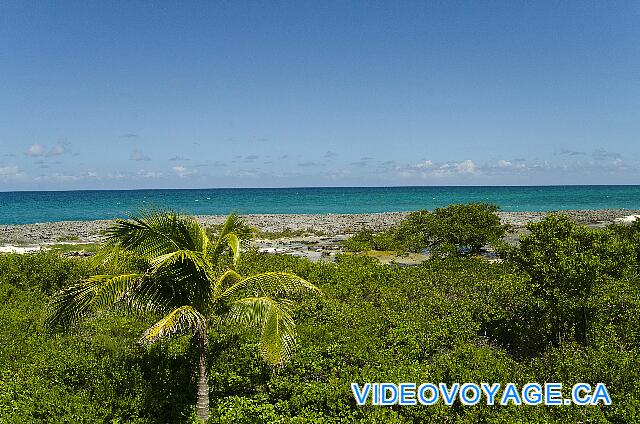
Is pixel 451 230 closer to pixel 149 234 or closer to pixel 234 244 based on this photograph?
pixel 234 244

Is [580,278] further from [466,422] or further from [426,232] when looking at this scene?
[426,232]

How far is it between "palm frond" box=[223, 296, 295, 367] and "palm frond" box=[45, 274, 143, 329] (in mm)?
1744

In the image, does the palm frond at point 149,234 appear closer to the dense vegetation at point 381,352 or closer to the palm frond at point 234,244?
the palm frond at point 234,244

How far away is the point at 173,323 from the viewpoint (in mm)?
7020

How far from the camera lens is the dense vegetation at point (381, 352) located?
8609 millimetres

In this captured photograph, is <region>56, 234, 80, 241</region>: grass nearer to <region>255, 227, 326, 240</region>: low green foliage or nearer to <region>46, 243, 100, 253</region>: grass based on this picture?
<region>46, 243, 100, 253</region>: grass

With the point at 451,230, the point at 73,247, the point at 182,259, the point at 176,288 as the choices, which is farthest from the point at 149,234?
the point at 73,247

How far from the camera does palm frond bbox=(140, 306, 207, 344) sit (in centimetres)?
674

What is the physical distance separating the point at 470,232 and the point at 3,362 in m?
20.7

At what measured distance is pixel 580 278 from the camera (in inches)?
A: 442

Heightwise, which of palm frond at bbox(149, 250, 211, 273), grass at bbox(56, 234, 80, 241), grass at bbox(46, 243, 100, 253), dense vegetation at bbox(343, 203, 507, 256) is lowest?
grass at bbox(46, 243, 100, 253)

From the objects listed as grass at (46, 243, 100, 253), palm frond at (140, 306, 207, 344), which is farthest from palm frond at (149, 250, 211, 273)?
grass at (46, 243, 100, 253)

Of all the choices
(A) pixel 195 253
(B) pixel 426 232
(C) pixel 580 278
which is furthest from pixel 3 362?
(B) pixel 426 232

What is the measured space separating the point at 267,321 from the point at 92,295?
9.19ft
